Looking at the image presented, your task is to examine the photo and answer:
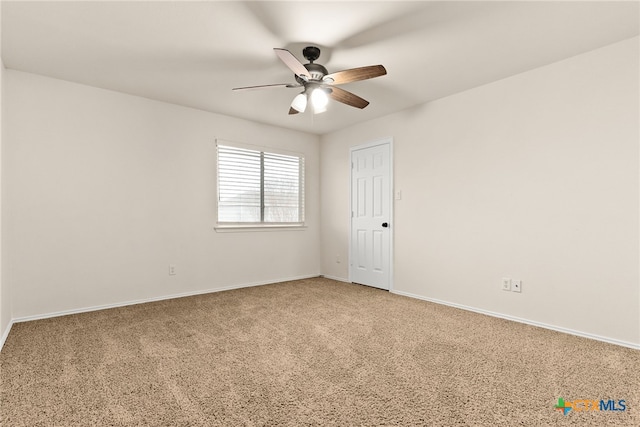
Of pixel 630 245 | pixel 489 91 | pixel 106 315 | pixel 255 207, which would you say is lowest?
pixel 106 315

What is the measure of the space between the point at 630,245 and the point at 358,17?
2.71m

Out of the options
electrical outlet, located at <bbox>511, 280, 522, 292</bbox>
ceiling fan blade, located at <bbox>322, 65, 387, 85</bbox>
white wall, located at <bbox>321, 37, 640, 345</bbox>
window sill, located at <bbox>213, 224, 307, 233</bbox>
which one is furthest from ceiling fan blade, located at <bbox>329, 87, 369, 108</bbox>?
window sill, located at <bbox>213, 224, 307, 233</bbox>

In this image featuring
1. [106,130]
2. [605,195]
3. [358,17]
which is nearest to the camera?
[358,17]

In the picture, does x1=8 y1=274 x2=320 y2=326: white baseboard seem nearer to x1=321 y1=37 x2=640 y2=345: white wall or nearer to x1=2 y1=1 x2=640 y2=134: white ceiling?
x1=321 y1=37 x2=640 y2=345: white wall

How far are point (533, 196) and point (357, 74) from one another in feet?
Result: 6.68

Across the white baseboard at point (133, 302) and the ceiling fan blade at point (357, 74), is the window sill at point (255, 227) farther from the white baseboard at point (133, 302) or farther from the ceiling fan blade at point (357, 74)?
the ceiling fan blade at point (357, 74)

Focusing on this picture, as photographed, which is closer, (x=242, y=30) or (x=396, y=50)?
(x=242, y=30)

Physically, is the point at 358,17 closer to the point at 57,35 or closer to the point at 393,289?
the point at 57,35

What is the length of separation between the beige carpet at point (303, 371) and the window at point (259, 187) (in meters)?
1.70

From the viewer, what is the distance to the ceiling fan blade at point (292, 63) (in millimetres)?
2203

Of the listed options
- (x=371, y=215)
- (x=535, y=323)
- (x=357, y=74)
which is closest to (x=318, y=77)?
(x=357, y=74)

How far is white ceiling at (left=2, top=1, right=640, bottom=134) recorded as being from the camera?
221 centimetres

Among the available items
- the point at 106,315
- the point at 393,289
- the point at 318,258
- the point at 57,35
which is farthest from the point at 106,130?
the point at 393,289

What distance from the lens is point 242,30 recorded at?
2449 millimetres
